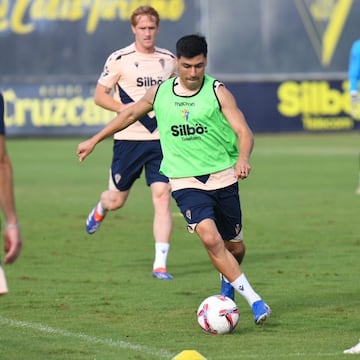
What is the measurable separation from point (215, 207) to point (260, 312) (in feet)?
2.91

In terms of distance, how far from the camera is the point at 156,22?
12453 mm

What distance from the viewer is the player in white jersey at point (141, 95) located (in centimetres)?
1242

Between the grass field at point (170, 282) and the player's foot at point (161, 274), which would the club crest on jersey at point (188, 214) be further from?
the player's foot at point (161, 274)

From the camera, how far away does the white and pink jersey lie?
1259 cm

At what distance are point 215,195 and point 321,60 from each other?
30.6 metres

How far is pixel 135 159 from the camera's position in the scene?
12.7 meters

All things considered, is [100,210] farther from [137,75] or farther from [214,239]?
[214,239]

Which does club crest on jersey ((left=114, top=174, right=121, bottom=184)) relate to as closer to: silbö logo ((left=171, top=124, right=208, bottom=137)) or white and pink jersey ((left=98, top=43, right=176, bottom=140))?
white and pink jersey ((left=98, top=43, right=176, bottom=140))

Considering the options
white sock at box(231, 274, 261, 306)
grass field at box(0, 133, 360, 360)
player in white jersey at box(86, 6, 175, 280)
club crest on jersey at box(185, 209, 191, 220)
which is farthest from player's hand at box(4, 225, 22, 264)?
player in white jersey at box(86, 6, 175, 280)

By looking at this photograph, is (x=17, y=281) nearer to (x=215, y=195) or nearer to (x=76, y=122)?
(x=215, y=195)

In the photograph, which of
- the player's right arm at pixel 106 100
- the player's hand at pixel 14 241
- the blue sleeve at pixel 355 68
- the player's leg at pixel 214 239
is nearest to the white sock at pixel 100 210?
the player's right arm at pixel 106 100

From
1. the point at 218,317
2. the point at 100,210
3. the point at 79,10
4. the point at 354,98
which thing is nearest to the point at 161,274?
the point at 100,210

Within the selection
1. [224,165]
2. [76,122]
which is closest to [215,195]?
[224,165]

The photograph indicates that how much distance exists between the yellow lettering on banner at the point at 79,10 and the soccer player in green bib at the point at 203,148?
30.1 metres
